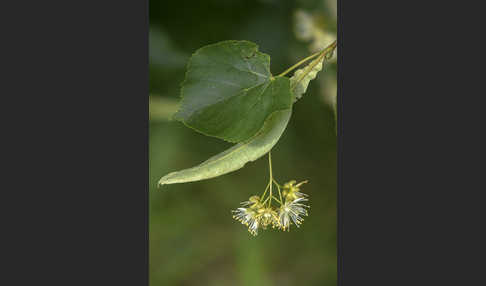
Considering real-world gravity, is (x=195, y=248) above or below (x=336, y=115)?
below

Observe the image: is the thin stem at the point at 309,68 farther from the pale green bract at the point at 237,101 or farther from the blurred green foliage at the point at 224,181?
the blurred green foliage at the point at 224,181

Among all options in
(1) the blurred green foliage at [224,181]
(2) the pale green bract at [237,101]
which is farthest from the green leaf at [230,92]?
(1) the blurred green foliage at [224,181]

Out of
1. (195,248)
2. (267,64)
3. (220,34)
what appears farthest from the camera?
(195,248)

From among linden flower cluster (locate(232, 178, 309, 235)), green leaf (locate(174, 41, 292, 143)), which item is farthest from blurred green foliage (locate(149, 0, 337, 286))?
green leaf (locate(174, 41, 292, 143))

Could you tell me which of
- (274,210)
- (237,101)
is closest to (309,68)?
(237,101)

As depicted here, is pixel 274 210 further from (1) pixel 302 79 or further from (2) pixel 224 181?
(1) pixel 302 79

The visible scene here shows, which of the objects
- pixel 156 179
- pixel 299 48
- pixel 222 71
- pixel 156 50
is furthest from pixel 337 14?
pixel 156 179

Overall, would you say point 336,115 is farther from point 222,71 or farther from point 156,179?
point 156,179

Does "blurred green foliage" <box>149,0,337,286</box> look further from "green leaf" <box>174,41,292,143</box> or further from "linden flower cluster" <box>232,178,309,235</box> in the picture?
"green leaf" <box>174,41,292,143</box>
